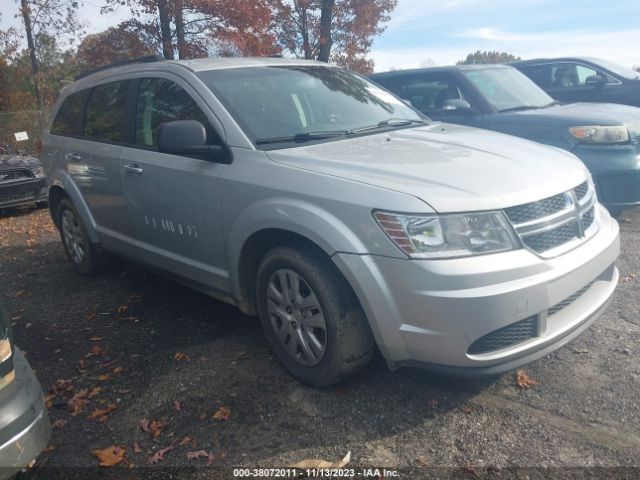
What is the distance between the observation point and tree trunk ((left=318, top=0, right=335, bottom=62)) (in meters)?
17.0

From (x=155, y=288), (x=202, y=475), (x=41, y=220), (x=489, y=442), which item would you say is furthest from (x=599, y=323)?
(x=41, y=220)

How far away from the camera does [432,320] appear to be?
2645mm

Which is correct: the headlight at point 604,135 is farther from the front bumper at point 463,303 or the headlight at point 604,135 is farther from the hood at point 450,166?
the front bumper at point 463,303

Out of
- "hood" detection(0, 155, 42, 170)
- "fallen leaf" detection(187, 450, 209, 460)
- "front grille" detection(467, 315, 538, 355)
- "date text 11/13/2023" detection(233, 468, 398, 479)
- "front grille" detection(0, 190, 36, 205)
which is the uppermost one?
"hood" detection(0, 155, 42, 170)

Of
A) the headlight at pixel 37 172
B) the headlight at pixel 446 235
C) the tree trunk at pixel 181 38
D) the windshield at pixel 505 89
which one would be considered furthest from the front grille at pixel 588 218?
the tree trunk at pixel 181 38

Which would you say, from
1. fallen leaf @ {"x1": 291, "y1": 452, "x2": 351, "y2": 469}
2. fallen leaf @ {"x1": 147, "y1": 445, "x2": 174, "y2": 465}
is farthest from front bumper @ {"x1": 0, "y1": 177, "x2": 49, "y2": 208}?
fallen leaf @ {"x1": 291, "y1": 452, "x2": 351, "y2": 469}

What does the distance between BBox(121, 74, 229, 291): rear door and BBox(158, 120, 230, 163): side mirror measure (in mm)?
157

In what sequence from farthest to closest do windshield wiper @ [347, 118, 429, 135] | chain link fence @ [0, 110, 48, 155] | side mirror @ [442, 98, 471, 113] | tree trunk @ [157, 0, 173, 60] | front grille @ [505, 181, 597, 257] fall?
1. chain link fence @ [0, 110, 48, 155]
2. tree trunk @ [157, 0, 173, 60]
3. side mirror @ [442, 98, 471, 113]
4. windshield wiper @ [347, 118, 429, 135]
5. front grille @ [505, 181, 597, 257]

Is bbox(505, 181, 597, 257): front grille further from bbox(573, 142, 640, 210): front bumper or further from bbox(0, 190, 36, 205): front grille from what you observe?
bbox(0, 190, 36, 205): front grille

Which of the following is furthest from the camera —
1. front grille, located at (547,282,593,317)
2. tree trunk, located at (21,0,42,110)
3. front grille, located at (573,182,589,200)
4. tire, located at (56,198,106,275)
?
tree trunk, located at (21,0,42,110)

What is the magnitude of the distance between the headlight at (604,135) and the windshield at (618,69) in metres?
4.14

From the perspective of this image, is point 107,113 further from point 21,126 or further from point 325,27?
point 21,126

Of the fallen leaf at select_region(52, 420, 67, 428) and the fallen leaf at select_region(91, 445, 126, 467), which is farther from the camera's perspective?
the fallen leaf at select_region(52, 420, 67, 428)

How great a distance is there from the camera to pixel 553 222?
2896 millimetres
